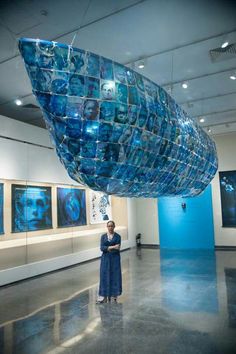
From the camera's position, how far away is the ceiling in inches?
145

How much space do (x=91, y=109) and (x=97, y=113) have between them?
0.03 meters

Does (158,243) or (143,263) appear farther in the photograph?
(158,243)

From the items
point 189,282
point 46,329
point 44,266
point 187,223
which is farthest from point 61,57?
point 187,223

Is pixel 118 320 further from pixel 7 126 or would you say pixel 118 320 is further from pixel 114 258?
pixel 7 126

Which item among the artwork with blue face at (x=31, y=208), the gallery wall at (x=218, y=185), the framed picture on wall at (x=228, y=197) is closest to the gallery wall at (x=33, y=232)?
the artwork with blue face at (x=31, y=208)

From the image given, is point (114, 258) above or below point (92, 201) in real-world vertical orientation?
below

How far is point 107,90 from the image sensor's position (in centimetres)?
132

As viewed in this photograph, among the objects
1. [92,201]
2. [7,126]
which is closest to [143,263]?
[92,201]

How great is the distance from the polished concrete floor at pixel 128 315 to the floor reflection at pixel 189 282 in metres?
0.02

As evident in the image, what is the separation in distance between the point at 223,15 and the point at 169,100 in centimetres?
295

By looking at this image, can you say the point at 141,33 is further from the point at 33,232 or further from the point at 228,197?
the point at 228,197

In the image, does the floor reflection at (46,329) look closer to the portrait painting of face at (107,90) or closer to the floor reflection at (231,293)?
the floor reflection at (231,293)

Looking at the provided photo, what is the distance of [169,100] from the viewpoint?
177 centimetres

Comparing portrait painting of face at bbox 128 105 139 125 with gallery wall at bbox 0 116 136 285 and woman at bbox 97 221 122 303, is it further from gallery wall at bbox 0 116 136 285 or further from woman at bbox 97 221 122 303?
gallery wall at bbox 0 116 136 285
